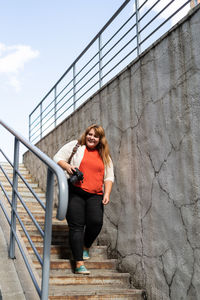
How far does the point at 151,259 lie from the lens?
10.2ft

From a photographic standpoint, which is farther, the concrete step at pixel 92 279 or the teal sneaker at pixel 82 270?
the teal sneaker at pixel 82 270

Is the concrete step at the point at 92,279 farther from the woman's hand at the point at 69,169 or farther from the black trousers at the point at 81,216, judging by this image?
the woman's hand at the point at 69,169

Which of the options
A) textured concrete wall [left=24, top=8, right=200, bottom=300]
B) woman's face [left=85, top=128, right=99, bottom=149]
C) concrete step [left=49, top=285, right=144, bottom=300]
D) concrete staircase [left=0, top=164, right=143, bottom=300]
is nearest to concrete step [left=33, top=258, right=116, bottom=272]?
concrete staircase [left=0, top=164, right=143, bottom=300]

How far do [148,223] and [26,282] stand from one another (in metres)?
1.24

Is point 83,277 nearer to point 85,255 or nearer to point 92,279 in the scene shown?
point 92,279

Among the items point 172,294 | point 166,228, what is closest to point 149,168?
point 166,228

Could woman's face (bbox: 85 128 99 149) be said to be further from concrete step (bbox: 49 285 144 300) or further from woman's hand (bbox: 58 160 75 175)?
concrete step (bbox: 49 285 144 300)

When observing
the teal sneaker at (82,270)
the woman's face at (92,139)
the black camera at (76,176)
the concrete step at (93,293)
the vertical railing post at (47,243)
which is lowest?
the concrete step at (93,293)

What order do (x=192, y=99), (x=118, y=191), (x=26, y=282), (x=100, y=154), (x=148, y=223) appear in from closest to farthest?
(x=26, y=282), (x=192, y=99), (x=148, y=223), (x=100, y=154), (x=118, y=191)

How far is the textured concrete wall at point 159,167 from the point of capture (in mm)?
2706

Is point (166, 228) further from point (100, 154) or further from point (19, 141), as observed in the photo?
point (19, 141)

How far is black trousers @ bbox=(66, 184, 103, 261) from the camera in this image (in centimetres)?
317

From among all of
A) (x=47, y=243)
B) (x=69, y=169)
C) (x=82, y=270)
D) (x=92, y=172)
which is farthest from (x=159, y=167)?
(x=47, y=243)

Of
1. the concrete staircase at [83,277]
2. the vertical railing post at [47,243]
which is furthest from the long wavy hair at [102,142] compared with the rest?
the vertical railing post at [47,243]
